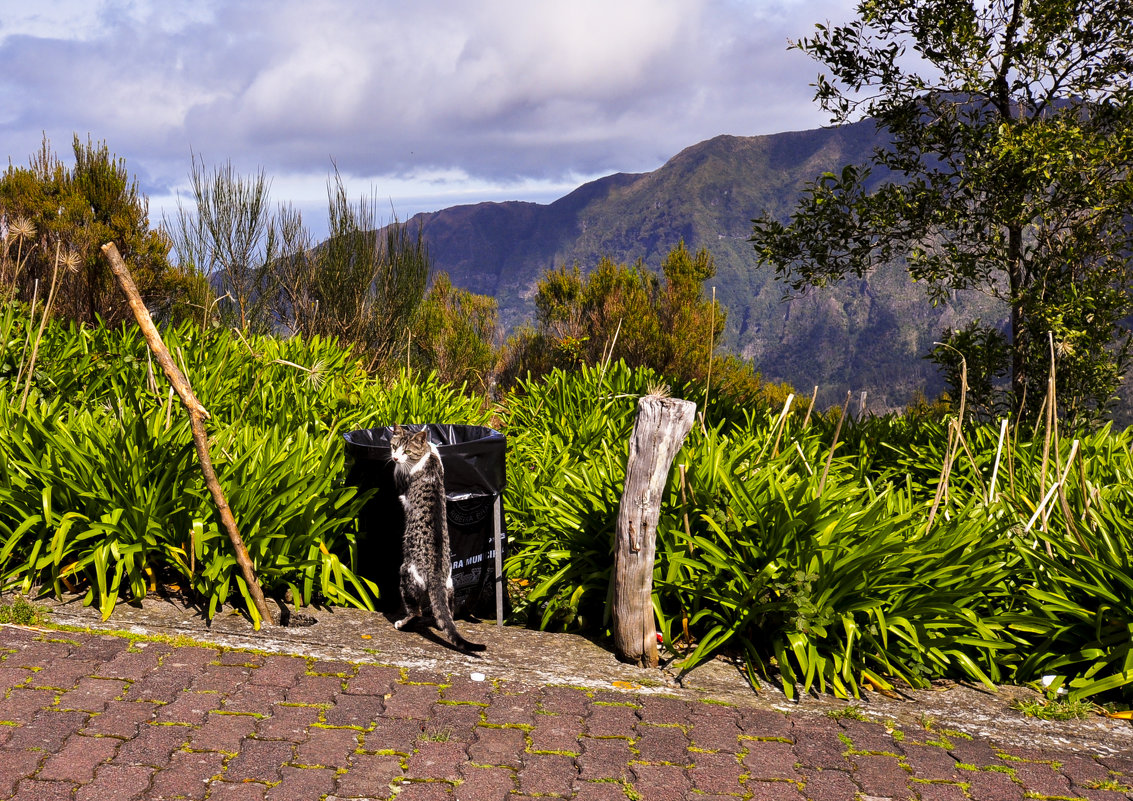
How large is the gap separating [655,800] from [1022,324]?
7067 mm

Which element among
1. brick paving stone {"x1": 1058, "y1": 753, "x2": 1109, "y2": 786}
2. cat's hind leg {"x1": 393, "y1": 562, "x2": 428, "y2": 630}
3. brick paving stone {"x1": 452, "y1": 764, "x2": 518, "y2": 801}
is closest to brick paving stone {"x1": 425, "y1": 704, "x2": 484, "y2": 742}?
brick paving stone {"x1": 452, "y1": 764, "x2": 518, "y2": 801}

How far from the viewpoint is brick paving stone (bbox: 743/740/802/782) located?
2992 millimetres

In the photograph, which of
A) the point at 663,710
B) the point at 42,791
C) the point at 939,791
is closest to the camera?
the point at 42,791

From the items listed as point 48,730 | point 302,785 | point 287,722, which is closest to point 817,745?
point 302,785

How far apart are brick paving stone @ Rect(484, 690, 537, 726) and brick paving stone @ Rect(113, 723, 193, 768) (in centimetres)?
104

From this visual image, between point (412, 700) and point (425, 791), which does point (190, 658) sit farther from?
point (425, 791)

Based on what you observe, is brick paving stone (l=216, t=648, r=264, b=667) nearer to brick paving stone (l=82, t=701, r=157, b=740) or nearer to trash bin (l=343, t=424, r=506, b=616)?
brick paving stone (l=82, t=701, r=157, b=740)

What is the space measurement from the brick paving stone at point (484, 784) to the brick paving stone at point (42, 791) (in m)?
1.15

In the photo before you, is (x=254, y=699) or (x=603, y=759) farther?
(x=254, y=699)

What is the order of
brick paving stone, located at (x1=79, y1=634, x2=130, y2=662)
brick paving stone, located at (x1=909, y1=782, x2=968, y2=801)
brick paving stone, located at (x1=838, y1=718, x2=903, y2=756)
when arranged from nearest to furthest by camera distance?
brick paving stone, located at (x1=909, y1=782, x2=968, y2=801)
brick paving stone, located at (x1=838, y1=718, x2=903, y2=756)
brick paving stone, located at (x1=79, y1=634, x2=130, y2=662)

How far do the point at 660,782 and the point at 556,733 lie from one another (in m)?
0.44

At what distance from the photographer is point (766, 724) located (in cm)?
335

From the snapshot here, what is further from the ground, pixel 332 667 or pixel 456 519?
pixel 456 519

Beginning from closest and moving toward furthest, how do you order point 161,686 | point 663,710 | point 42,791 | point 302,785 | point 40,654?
point 42,791
point 302,785
point 161,686
point 663,710
point 40,654
